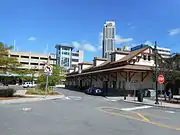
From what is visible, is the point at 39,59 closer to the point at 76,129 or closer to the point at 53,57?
the point at 53,57

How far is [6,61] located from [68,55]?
12229 cm

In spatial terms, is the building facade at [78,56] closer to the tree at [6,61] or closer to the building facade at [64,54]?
the building facade at [64,54]

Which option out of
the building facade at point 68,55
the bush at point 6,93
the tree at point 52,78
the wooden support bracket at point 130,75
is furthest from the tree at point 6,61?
the building facade at point 68,55

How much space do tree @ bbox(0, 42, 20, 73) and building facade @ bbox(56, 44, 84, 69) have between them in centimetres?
11727

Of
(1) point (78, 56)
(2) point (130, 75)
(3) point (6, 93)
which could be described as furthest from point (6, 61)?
(1) point (78, 56)

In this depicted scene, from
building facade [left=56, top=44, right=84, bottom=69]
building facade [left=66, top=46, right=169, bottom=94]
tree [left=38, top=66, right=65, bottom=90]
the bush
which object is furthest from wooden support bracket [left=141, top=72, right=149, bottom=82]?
building facade [left=56, top=44, right=84, bottom=69]

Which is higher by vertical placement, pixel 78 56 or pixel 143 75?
pixel 78 56

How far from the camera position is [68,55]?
5600 inches

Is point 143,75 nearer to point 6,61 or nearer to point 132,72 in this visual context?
point 132,72

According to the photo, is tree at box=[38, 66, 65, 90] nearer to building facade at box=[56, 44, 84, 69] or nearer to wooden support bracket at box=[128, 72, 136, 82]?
wooden support bracket at box=[128, 72, 136, 82]

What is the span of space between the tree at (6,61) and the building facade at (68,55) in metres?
117

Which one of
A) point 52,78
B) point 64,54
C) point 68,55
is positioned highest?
point 64,54

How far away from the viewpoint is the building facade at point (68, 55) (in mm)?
140613

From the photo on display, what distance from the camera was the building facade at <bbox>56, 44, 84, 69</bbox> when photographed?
461 feet
